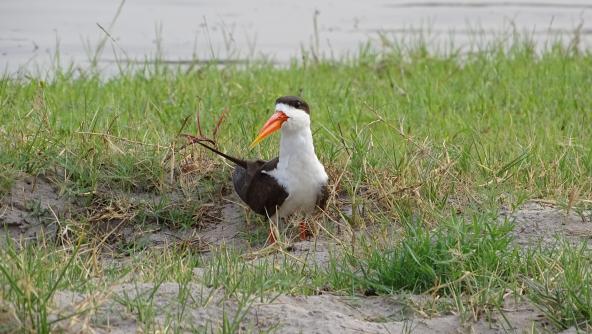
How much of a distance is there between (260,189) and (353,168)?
0.63 meters

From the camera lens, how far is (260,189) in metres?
5.34

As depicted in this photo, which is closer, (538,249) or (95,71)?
(538,249)

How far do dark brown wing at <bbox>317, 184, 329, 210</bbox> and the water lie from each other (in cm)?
391

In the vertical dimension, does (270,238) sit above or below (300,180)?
below

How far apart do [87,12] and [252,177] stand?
21.2 ft

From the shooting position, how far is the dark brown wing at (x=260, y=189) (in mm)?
5348

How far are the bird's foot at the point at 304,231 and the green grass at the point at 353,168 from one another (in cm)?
12

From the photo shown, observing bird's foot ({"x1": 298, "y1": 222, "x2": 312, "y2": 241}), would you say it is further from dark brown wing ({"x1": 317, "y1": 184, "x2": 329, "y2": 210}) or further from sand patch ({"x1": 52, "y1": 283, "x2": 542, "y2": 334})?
sand patch ({"x1": 52, "y1": 283, "x2": 542, "y2": 334})

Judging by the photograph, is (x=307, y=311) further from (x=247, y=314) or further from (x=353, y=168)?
(x=353, y=168)

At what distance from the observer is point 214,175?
5.89 metres

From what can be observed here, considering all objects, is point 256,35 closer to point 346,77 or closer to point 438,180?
point 346,77

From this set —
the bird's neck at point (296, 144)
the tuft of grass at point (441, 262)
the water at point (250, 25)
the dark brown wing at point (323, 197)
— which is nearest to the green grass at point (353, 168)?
the tuft of grass at point (441, 262)

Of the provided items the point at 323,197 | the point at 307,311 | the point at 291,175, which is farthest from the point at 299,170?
the point at 307,311

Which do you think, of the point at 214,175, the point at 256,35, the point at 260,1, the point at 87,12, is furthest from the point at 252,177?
the point at 260,1
